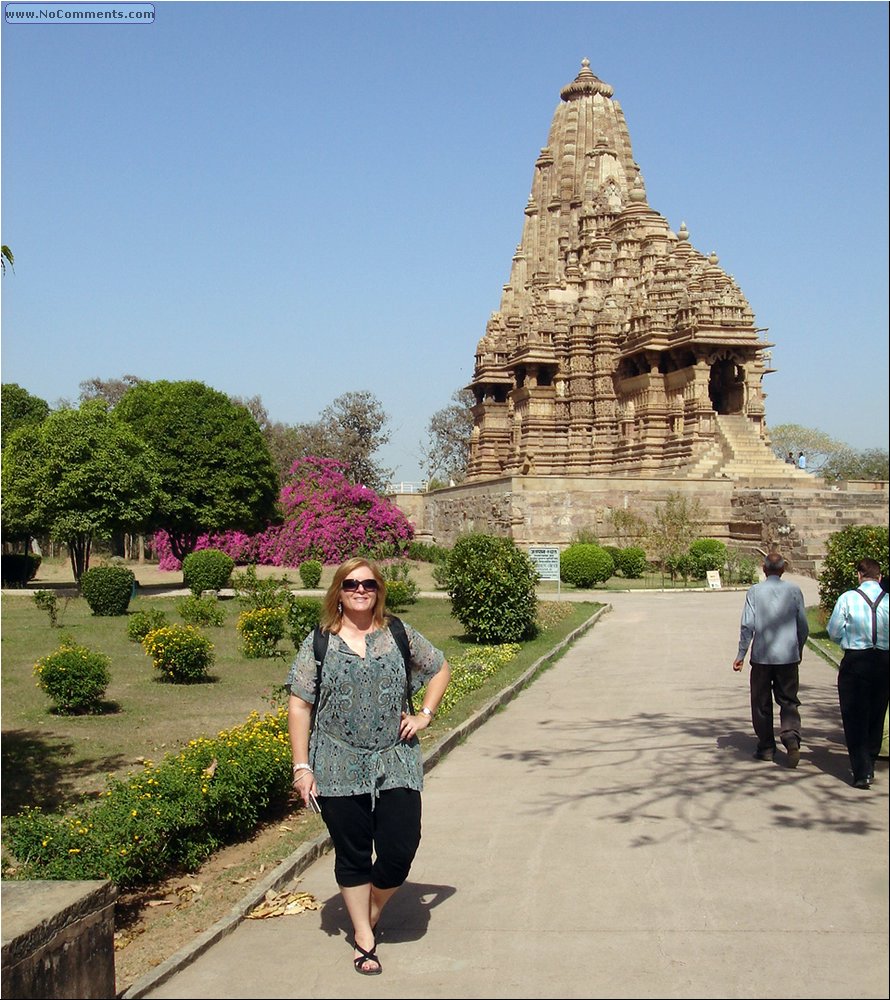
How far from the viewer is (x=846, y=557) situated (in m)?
15.0

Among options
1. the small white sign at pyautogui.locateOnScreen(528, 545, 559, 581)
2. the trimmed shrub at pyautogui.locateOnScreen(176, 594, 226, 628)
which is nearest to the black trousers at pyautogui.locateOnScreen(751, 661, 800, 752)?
the small white sign at pyautogui.locateOnScreen(528, 545, 559, 581)

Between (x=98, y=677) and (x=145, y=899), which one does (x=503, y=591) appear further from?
(x=145, y=899)

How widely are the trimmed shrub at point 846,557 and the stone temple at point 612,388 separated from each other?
12.6m

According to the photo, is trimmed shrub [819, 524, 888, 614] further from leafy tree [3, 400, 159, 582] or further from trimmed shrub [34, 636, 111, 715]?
leafy tree [3, 400, 159, 582]

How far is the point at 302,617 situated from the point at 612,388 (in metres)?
24.5

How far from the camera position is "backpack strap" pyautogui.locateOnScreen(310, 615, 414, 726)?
4488 mm

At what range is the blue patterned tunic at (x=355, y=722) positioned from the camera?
4.43 meters

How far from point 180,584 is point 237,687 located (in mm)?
22580

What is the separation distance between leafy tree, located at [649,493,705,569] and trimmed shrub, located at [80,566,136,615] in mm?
13552

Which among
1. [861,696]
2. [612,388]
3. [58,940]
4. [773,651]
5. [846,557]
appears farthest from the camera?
[612,388]

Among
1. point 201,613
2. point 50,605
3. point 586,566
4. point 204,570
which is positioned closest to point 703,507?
point 586,566

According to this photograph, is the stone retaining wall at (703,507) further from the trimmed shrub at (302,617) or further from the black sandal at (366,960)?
the black sandal at (366,960)

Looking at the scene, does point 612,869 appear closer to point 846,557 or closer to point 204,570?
point 846,557

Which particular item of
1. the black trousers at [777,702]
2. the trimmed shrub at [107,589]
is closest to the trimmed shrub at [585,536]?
the trimmed shrub at [107,589]
